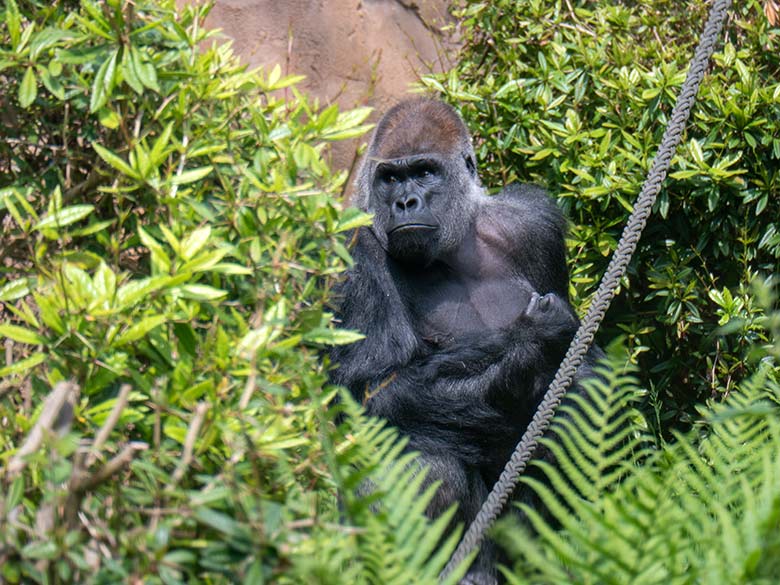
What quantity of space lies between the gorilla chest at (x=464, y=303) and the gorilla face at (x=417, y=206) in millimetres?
141

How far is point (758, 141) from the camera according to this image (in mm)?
4762

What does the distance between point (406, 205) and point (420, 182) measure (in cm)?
19

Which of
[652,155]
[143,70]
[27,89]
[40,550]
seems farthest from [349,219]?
[652,155]

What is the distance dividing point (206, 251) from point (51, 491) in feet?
2.10

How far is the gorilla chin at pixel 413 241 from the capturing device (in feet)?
13.3

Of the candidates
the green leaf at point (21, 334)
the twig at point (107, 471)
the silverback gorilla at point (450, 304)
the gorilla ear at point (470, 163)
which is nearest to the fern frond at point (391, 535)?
the twig at point (107, 471)

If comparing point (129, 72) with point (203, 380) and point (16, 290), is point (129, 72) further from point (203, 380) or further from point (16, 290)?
point (203, 380)

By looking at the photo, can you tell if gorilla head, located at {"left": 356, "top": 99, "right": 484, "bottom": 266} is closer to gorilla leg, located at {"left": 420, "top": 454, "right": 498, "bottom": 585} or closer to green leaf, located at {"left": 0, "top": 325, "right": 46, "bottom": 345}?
gorilla leg, located at {"left": 420, "top": 454, "right": 498, "bottom": 585}

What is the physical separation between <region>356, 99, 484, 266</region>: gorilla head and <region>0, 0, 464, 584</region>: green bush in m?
1.17

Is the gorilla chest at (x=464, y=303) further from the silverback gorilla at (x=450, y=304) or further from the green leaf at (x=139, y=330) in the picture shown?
the green leaf at (x=139, y=330)

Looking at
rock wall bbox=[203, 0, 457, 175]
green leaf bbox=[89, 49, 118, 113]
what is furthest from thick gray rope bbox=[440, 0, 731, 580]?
rock wall bbox=[203, 0, 457, 175]

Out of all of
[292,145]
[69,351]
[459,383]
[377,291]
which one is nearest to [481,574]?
[459,383]

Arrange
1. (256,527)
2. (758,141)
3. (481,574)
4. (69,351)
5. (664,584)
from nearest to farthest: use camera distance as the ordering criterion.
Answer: (256,527)
(664,584)
(69,351)
(481,574)
(758,141)

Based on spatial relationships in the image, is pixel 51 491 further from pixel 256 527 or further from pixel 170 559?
pixel 256 527
